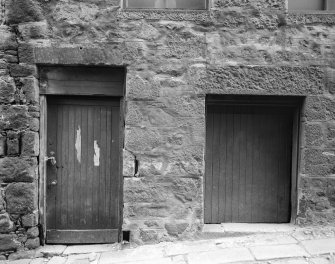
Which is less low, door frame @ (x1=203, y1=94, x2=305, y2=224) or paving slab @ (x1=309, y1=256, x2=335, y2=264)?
door frame @ (x1=203, y1=94, x2=305, y2=224)

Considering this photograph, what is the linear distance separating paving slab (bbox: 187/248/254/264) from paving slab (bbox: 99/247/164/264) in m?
0.37

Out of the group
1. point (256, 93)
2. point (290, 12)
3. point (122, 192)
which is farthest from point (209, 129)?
point (290, 12)

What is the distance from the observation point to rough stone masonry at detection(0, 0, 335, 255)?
3.98 meters

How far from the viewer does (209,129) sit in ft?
14.3

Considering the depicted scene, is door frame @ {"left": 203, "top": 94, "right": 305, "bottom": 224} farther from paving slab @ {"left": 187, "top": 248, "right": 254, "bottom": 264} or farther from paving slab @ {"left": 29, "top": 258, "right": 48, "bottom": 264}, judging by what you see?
paving slab @ {"left": 29, "top": 258, "right": 48, "bottom": 264}

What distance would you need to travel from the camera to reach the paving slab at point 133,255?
3.73m

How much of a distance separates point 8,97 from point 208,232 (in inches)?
111

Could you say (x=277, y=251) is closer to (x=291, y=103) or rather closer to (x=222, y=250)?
(x=222, y=250)

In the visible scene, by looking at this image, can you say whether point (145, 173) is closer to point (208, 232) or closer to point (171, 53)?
point (208, 232)

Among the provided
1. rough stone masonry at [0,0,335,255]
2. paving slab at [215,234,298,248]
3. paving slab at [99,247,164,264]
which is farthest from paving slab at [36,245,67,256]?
paving slab at [215,234,298,248]

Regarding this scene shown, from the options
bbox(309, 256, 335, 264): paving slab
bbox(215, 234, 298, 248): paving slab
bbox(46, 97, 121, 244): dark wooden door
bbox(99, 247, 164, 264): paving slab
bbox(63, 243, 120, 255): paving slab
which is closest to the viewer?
bbox(309, 256, 335, 264): paving slab

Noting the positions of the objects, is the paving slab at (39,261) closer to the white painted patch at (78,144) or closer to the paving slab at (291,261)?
the white painted patch at (78,144)

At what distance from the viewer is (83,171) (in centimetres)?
433

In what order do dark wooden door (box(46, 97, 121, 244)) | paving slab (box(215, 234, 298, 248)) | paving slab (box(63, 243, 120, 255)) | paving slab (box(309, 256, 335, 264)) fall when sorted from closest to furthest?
paving slab (box(309, 256, 335, 264)) < paving slab (box(215, 234, 298, 248)) < paving slab (box(63, 243, 120, 255)) < dark wooden door (box(46, 97, 121, 244))
